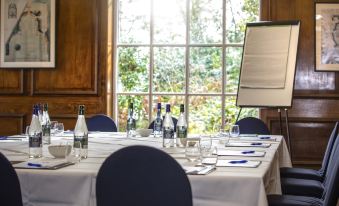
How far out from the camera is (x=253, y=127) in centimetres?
466

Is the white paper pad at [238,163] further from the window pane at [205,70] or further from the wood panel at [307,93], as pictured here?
the window pane at [205,70]

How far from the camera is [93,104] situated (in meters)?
6.09

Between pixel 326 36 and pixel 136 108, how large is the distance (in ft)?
7.62

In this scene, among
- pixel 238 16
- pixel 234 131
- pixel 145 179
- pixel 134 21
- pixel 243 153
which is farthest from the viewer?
pixel 134 21

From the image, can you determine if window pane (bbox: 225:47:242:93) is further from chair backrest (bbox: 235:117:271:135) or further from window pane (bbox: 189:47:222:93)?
chair backrest (bbox: 235:117:271:135)

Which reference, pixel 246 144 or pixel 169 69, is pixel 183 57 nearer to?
pixel 169 69

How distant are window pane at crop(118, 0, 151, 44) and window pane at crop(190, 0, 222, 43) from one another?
1.81ft

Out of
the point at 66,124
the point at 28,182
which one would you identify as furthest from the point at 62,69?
the point at 28,182

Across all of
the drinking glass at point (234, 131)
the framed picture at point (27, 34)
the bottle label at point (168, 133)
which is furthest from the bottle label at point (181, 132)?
the framed picture at point (27, 34)

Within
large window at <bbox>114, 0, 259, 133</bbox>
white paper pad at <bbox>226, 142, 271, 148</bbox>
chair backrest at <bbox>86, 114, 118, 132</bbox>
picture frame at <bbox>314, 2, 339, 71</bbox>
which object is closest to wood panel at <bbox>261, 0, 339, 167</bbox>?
Result: picture frame at <bbox>314, 2, 339, 71</bbox>

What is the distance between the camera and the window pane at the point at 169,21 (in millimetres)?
6211

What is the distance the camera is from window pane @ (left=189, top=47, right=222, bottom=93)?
6.15 metres

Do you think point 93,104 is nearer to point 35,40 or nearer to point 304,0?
point 35,40

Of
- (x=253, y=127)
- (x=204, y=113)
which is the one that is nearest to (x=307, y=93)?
Result: (x=204, y=113)
